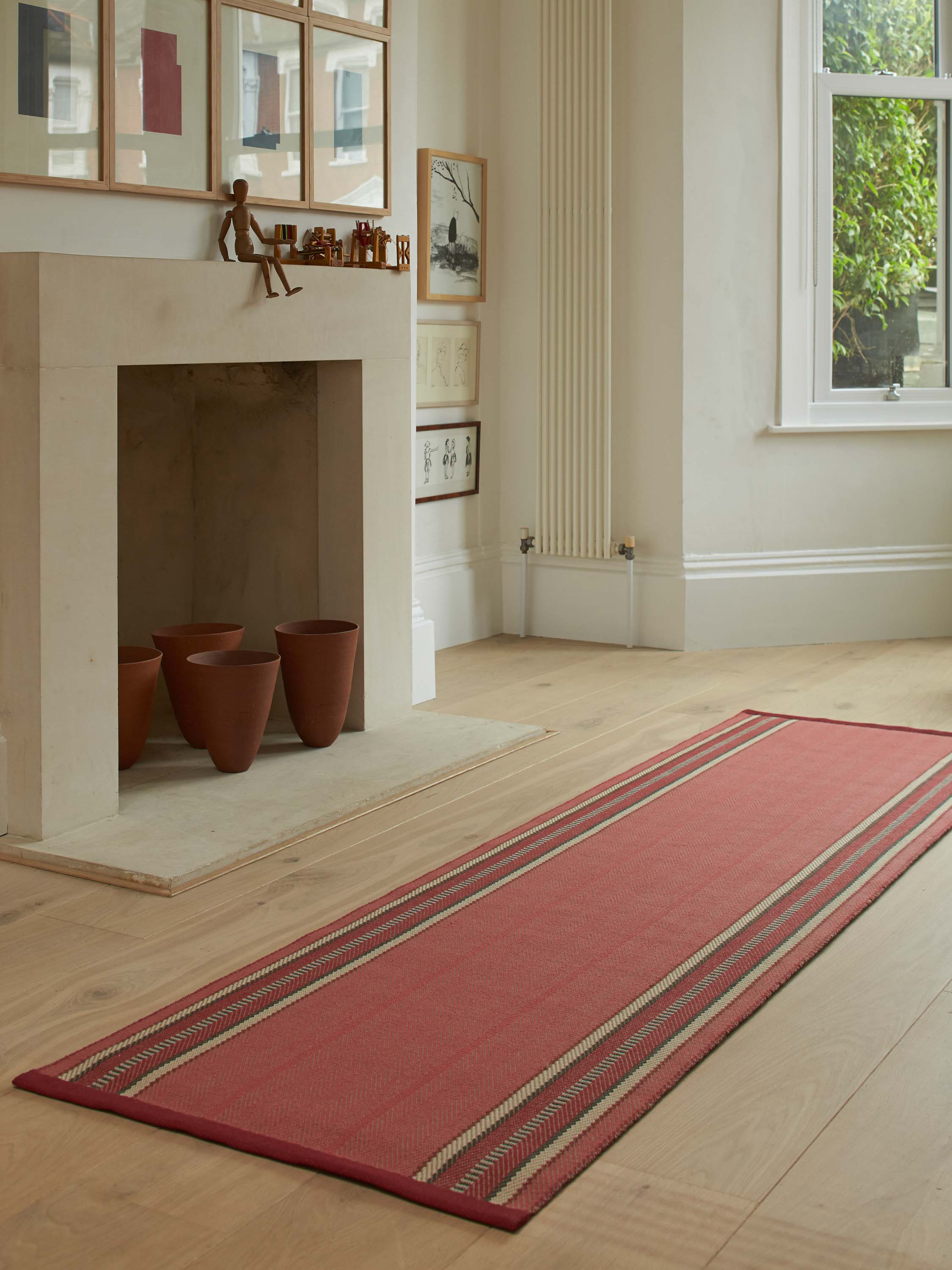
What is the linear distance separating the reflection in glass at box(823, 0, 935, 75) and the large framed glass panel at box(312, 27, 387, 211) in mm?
2165

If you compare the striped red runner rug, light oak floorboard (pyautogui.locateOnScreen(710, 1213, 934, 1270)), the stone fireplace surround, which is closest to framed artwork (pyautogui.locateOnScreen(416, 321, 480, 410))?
the stone fireplace surround

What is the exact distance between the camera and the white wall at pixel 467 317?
16.8ft

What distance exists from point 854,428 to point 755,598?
2.37ft

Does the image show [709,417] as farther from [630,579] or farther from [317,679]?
[317,679]

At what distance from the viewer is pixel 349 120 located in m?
3.84

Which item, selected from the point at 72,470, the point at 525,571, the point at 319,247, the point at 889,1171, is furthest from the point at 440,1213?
the point at 525,571

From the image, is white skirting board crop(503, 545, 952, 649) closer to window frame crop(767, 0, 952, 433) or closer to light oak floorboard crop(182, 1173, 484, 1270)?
window frame crop(767, 0, 952, 433)

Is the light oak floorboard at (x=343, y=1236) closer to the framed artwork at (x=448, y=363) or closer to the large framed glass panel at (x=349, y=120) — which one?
the large framed glass panel at (x=349, y=120)

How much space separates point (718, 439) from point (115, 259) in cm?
277

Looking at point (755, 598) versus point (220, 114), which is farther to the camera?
point (755, 598)

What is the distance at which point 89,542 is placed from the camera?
3.03 meters

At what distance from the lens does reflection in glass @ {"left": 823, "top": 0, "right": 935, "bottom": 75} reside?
5.30m

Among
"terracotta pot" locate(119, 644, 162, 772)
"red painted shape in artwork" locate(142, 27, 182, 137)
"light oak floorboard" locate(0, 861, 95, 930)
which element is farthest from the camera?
"terracotta pot" locate(119, 644, 162, 772)

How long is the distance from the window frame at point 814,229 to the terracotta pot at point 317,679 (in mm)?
2302
